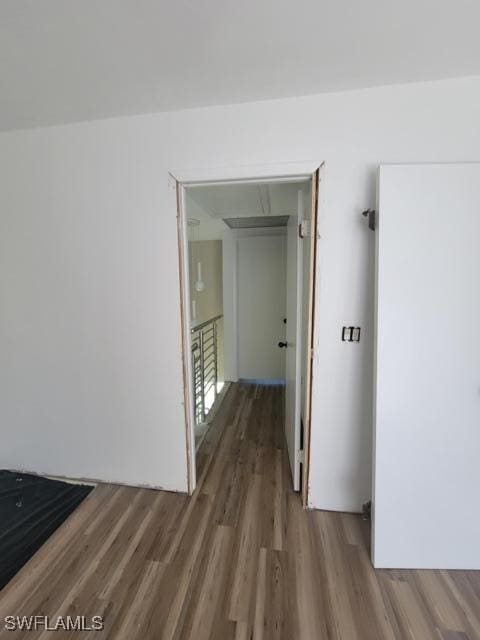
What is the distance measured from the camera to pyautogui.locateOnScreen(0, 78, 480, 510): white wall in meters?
1.33

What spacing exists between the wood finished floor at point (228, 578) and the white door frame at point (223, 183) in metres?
0.32

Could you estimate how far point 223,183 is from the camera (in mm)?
1480

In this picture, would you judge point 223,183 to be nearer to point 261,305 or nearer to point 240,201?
point 240,201

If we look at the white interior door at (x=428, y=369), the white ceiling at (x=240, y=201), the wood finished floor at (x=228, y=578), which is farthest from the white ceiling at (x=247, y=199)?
the wood finished floor at (x=228, y=578)

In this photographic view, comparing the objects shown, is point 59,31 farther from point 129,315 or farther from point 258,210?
point 258,210

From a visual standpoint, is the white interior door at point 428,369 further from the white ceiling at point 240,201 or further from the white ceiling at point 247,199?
the white ceiling at point 247,199

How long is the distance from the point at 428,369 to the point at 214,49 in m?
1.72

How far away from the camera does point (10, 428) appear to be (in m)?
1.90

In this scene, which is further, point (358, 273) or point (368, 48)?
point (358, 273)

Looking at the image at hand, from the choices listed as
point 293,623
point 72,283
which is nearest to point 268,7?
point 72,283

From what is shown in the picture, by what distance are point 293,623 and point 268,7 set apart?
237 cm

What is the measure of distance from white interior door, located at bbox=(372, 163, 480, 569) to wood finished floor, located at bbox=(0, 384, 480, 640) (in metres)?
0.16

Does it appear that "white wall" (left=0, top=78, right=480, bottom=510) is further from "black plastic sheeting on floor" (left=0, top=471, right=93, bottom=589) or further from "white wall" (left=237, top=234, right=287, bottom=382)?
"white wall" (left=237, top=234, right=287, bottom=382)

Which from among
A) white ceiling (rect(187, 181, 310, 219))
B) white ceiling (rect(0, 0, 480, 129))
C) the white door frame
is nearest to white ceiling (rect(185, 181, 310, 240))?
white ceiling (rect(187, 181, 310, 219))
